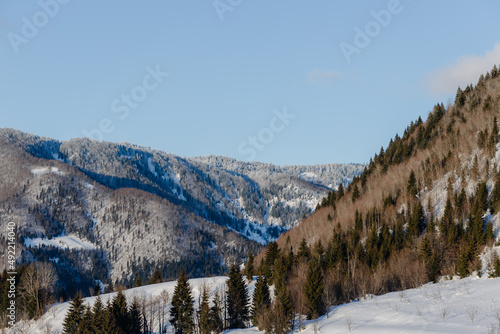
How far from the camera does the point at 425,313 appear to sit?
4616cm

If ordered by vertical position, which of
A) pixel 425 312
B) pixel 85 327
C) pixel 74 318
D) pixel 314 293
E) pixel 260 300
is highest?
pixel 314 293

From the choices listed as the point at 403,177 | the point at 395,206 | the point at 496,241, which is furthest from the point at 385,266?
the point at 403,177

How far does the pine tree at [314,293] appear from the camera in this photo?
63.3 metres

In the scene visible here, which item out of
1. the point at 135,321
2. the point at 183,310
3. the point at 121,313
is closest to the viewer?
the point at 121,313

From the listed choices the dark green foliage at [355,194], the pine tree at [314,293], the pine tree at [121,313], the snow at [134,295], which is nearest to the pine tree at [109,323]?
the pine tree at [121,313]

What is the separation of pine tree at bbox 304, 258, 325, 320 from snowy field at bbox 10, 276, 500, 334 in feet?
6.85

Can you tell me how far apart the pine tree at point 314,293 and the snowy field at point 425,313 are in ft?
6.85

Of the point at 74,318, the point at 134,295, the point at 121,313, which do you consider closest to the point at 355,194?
the point at 134,295

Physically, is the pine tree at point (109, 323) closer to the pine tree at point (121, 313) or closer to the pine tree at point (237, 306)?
the pine tree at point (121, 313)

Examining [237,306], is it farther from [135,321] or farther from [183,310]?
[135,321]

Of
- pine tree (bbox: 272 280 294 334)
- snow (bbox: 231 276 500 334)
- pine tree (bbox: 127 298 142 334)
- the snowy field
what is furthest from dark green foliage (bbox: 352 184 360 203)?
pine tree (bbox: 127 298 142 334)

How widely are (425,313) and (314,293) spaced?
68.4ft

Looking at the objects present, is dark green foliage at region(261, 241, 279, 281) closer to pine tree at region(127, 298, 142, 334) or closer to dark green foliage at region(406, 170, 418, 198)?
pine tree at region(127, 298, 142, 334)

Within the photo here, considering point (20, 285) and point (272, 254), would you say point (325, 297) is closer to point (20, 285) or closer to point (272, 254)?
point (272, 254)
